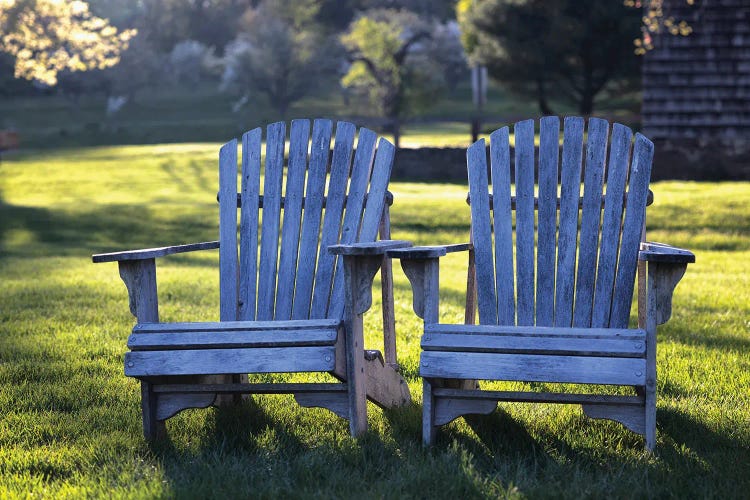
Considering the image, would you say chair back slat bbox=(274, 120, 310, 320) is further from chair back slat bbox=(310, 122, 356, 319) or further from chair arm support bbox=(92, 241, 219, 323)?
chair arm support bbox=(92, 241, 219, 323)

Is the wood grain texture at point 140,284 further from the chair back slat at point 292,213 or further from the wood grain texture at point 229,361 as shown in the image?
the chair back slat at point 292,213

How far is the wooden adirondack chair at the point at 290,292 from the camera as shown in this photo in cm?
332

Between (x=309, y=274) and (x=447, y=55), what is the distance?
40.1 metres

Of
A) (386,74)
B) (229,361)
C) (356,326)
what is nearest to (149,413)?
(229,361)

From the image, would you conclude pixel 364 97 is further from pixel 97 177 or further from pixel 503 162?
pixel 503 162

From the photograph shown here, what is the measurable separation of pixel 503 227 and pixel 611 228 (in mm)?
469

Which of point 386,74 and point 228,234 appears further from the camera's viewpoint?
point 386,74

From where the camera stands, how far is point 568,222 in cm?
404

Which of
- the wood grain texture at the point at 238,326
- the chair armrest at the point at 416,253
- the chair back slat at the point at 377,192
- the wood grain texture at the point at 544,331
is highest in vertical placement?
the chair back slat at the point at 377,192

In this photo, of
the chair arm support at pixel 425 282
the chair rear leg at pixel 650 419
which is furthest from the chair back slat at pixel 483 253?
the chair rear leg at pixel 650 419

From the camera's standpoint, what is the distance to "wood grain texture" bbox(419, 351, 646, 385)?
123 inches

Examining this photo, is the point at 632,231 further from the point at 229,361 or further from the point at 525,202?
the point at 229,361

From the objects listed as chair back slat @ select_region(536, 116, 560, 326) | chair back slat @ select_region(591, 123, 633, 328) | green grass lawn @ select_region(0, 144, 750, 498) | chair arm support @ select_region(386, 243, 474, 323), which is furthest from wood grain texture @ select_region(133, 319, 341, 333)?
chair back slat @ select_region(591, 123, 633, 328)

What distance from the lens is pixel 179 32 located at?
51.4 meters
